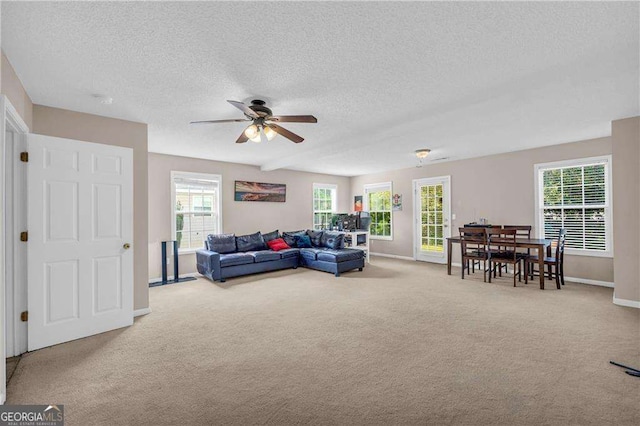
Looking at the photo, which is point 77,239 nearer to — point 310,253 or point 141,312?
point 141,312

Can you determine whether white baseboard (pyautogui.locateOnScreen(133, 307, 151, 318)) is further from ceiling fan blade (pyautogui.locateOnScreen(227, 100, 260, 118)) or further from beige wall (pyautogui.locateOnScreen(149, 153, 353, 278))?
ceiling fan blade (pyautogui.locateOnScreen(227, 100, 260, 118))

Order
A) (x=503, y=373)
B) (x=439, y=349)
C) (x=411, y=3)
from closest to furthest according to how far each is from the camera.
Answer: (x=411, y=3) → (x=503, y=373) → (x=439, y=349)

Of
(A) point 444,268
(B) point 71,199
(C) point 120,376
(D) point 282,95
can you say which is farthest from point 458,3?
(A) point 444,268

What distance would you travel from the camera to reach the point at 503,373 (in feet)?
7.48

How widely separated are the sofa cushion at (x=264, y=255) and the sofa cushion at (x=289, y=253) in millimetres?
100

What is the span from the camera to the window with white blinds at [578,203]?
488 cm

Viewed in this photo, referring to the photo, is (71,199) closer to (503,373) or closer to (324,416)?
(324,416)

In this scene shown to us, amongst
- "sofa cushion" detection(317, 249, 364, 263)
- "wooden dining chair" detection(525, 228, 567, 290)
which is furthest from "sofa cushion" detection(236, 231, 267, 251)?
"wooden dining chair" detection(525, 228, 567, 290)

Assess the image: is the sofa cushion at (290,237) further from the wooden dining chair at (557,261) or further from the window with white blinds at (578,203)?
the window with white blinds at (578,203)

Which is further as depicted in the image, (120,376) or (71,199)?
(71,199)

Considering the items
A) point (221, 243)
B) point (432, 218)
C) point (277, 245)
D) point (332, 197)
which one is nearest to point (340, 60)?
point (221, 243)

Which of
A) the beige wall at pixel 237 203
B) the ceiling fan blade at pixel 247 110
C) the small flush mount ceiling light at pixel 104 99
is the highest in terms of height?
the small flush mount ceiling light at pixel 104 99

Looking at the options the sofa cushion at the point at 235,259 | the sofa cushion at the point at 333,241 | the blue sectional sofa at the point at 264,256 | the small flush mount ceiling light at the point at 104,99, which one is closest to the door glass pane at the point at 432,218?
the blue sectional sofa at the point at 264,256

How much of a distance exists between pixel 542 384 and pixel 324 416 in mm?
1605
